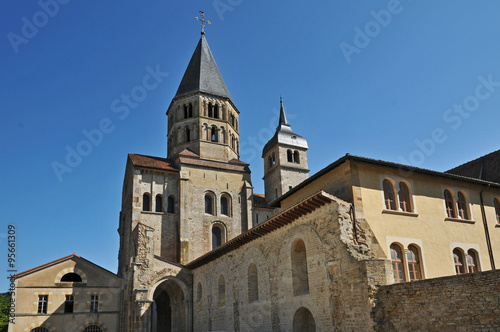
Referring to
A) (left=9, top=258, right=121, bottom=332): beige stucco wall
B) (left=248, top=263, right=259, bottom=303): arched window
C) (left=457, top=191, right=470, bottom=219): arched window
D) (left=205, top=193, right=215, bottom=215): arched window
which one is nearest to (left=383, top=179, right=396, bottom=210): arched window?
(left=457, top=191, right=470, bottom=219): arched window

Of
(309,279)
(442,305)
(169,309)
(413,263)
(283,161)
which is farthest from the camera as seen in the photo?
(283,161)

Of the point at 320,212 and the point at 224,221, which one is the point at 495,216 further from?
the point at 224,221

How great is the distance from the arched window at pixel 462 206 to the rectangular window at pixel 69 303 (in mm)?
23025

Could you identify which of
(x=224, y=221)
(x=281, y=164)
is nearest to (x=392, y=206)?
A: (x=224, y=221)

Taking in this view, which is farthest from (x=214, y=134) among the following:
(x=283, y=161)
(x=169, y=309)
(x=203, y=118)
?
(x=169, y=309)

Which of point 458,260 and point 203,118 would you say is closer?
point 458,260

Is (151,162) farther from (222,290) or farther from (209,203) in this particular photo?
(222,290)

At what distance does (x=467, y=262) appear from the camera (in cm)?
1712

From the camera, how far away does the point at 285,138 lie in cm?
4306

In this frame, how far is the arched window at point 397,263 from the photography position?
15180 millimetres

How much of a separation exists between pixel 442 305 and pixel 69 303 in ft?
76.5

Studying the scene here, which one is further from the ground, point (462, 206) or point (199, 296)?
point (462, 206)

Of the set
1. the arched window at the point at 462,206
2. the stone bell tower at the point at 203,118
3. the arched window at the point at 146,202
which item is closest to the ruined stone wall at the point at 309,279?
the arched window at the point at 462,206

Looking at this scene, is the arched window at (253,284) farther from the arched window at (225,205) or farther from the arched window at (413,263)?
the arched window at (225,205)
